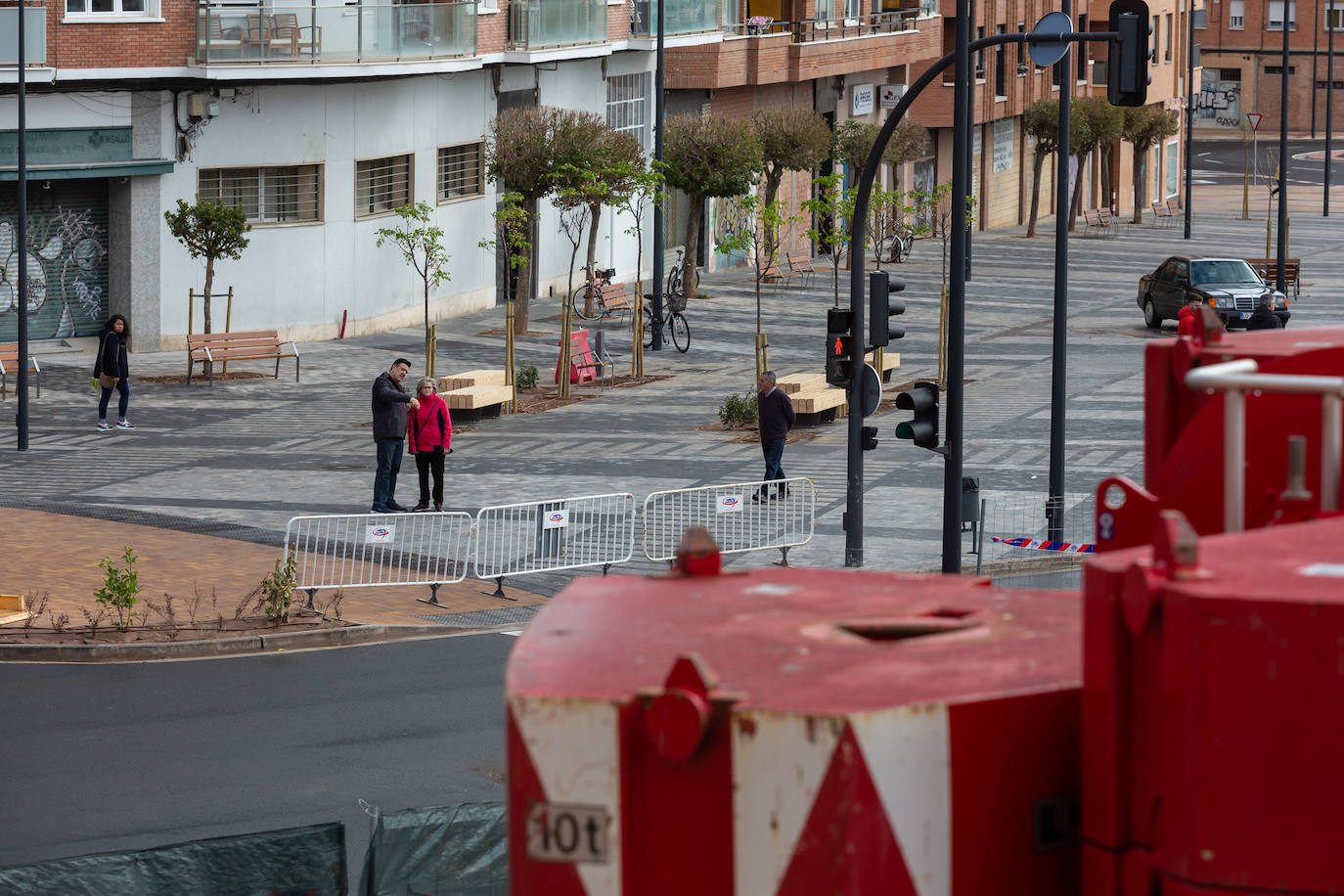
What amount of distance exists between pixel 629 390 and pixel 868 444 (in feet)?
39.9

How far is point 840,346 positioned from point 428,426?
465cm

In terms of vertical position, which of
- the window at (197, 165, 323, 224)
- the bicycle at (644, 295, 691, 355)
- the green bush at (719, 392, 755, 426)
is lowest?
the green bush at (719, 392, 755, 426)

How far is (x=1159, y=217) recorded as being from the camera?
7019 cm

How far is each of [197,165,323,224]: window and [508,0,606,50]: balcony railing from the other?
237 inches

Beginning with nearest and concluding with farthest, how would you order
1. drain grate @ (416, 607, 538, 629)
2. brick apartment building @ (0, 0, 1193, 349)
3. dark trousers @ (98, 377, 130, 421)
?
drain grate @ (416, 607, 538, 629) → dark trousers @ (98, 377, 130, 421) → brick apartment building @ (0, 0, 1193, 349)

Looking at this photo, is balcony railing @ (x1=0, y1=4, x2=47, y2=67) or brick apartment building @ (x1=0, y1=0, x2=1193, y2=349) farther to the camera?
brick apartment building @ (x1=0, y1=0, x2=1193, y2=349)

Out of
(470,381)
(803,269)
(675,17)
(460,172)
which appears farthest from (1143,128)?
(470,381)

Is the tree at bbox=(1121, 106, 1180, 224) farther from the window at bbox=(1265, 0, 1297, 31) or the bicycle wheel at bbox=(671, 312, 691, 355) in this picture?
the window at bbox=(1265, 0, 1297, 31)

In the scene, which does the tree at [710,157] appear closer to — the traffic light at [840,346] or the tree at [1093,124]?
the tree at [1093,124]

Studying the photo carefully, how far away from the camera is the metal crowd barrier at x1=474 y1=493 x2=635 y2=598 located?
18.5m

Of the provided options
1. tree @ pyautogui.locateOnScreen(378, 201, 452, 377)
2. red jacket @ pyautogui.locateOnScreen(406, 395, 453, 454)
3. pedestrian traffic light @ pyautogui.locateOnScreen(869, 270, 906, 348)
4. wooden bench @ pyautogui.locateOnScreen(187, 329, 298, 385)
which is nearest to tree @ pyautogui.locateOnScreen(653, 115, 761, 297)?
tree @ pyautogui.locateOnScreen(378, 201, 452, 377)

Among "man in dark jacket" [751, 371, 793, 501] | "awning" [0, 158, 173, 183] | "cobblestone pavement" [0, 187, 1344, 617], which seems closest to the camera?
"cobblestone pavement" [0, 187, 1344, 617]

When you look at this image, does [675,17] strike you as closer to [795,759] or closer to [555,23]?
[555,23]

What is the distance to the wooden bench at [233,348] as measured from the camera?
30609 millimetres
